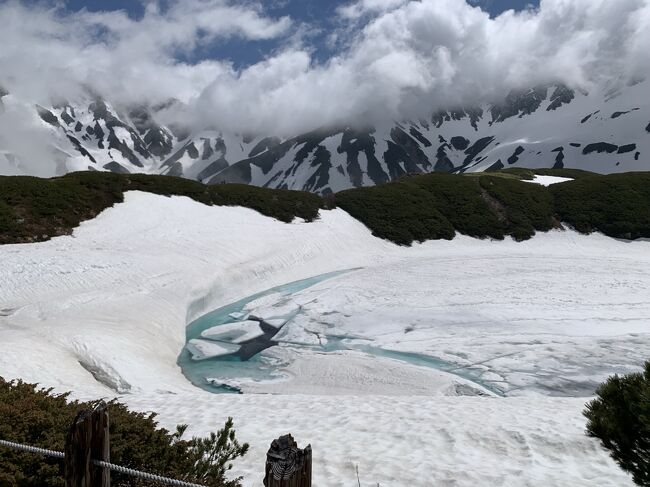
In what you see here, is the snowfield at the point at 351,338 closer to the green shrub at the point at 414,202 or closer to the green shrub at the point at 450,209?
the green shrub at the point at 414,202

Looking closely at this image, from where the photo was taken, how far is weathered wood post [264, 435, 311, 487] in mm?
3408

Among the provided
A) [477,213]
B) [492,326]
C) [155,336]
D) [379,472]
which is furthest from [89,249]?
[477,213]

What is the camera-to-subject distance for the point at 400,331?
18922 millimetres

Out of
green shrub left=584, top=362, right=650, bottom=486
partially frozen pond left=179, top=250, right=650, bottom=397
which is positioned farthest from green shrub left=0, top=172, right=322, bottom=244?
green shrub left=584, top=362, right=650, bottom=486

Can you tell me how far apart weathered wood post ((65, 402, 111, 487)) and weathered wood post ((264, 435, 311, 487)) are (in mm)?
1567

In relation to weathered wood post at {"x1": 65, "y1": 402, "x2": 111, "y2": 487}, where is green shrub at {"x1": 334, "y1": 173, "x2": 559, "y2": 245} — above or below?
above

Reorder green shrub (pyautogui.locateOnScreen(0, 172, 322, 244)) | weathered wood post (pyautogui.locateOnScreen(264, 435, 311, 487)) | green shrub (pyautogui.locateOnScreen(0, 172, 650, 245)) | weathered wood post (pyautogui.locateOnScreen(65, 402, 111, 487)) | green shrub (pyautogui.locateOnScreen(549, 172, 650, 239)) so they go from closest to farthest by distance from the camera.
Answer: weathered wood post (pyautogui.locateOnScreen(264, 435, 311, 487))
weathered wood post (pyautogui.locateOnScreen(65, 402, 111, 487))
green shrub (pyautogui.locateOnScreen(0, 172, 322, 244))
green shrub (pyautogui.locateOnScreen(0, 172, 650, 245))
green shrub (pyautogui.locateOnScreen(549, 172, 650, 239))

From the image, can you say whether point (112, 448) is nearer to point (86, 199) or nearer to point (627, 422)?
point (627, 422)

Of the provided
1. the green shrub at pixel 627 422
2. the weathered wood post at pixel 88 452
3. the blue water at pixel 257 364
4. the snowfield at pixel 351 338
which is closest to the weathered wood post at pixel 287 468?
the weathered wood post at pixel 88 452

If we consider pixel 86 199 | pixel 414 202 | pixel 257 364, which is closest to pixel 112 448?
pixel 257 364

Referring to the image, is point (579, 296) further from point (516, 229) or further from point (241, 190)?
point (241, 190)

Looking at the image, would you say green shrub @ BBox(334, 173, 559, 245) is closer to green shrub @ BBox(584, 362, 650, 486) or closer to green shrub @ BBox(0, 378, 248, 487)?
green shrub @ BBox(0, 378, 248, 487)

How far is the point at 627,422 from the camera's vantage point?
423cm

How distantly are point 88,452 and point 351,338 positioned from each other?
49.5 ft
